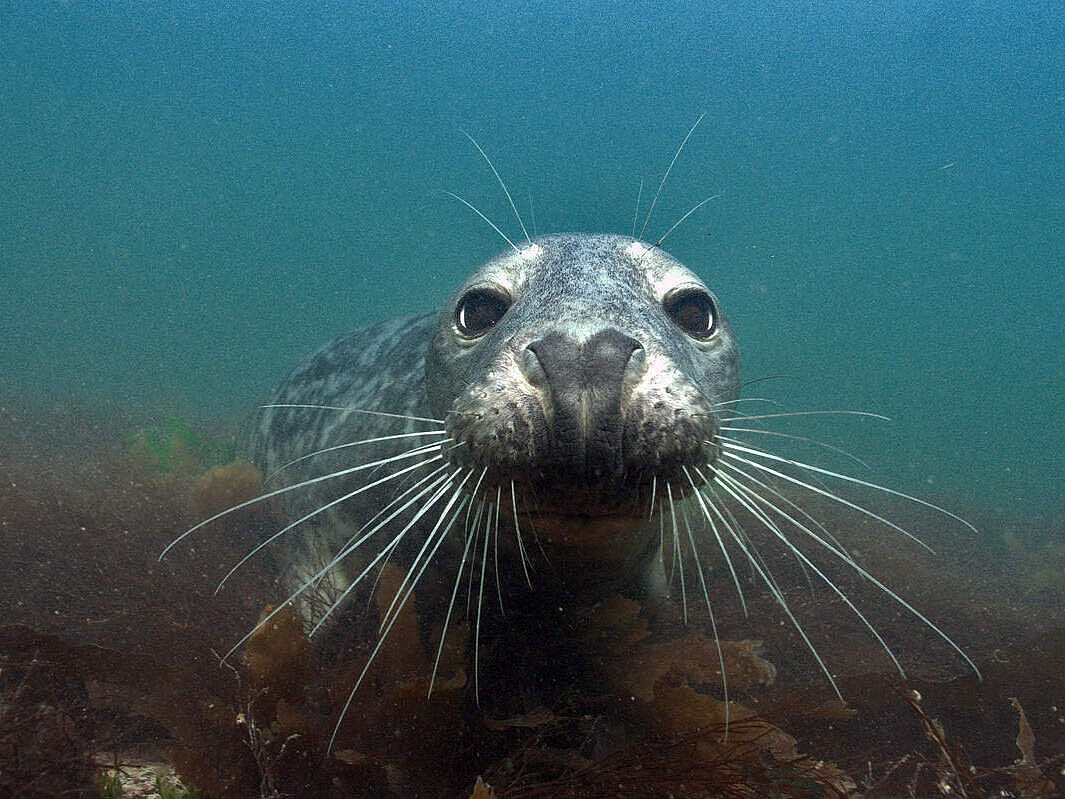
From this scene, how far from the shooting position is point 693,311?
2.13m

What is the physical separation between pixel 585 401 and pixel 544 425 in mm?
103

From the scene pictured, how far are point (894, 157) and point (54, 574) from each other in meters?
106

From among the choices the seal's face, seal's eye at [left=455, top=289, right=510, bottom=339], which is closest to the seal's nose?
the seal's face

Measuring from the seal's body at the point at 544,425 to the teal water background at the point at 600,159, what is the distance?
60.6 metres

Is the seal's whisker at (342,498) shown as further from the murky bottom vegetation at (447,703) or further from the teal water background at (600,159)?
the teal water background at (600,159)

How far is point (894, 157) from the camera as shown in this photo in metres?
88.6

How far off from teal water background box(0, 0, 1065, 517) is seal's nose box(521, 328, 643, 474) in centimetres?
6154

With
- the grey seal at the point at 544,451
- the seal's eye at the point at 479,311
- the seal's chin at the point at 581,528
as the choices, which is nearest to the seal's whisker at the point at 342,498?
the grey seal at the point at 544,451

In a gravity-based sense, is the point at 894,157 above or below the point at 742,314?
above

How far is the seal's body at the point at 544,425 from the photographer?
1.29m

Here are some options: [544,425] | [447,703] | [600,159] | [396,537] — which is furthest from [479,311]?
[600,159]

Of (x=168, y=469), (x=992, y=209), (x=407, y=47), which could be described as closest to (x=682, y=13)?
A: (x=407, y=47)

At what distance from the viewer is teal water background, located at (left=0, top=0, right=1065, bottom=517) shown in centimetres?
7388

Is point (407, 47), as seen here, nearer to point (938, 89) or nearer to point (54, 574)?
point (938, 89)
